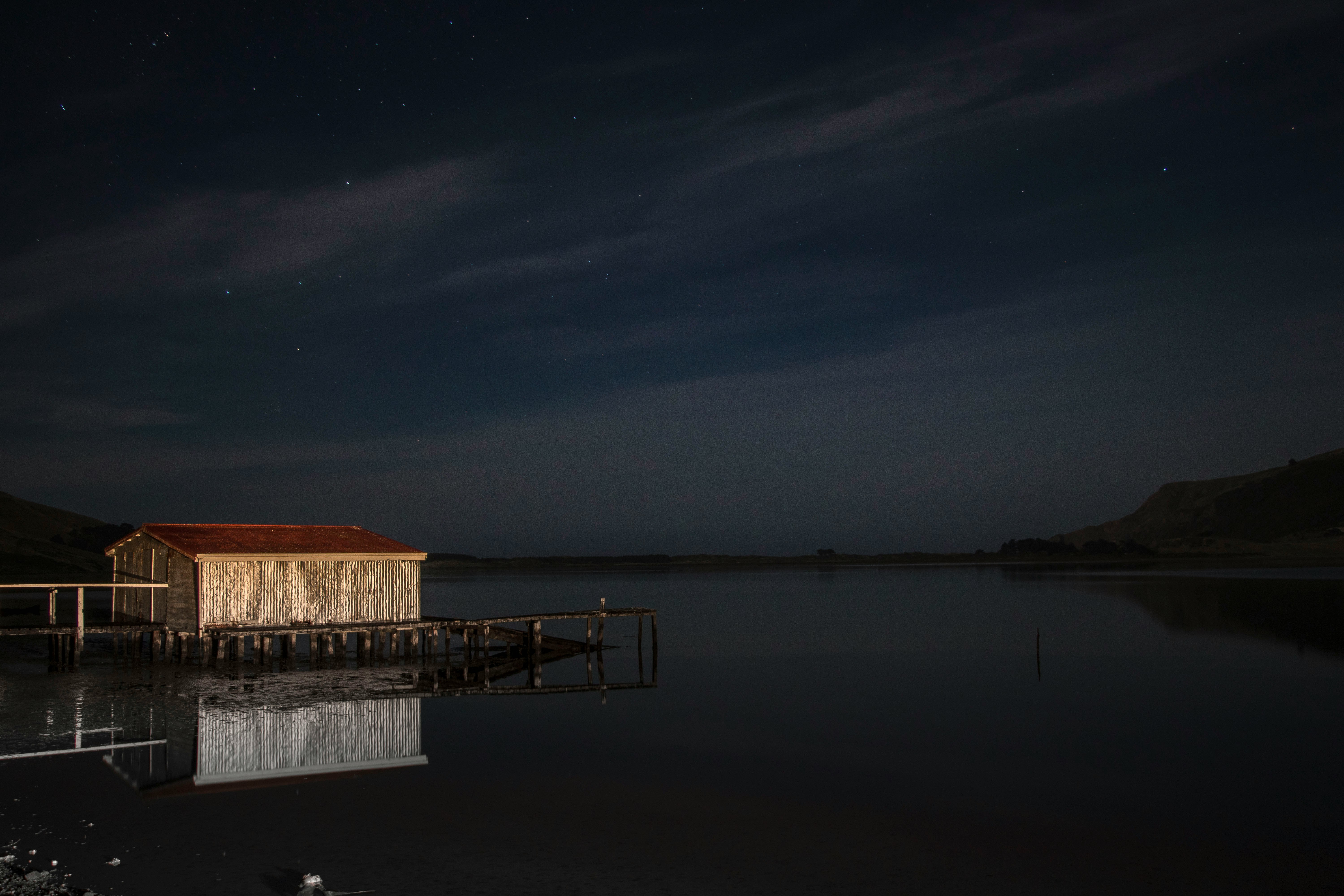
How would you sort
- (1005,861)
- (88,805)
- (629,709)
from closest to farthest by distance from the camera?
(1005,861) < (88,805) < (629,709)

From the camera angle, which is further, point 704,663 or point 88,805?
point 704,663

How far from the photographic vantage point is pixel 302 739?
886 inches

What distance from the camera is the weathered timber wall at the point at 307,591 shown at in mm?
34875

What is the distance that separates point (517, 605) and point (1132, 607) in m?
48.3

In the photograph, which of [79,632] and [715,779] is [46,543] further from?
[715,779]

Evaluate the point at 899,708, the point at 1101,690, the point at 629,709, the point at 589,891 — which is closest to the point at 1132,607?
the point at 1101,690

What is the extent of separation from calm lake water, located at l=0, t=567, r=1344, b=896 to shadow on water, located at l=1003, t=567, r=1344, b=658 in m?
10.1

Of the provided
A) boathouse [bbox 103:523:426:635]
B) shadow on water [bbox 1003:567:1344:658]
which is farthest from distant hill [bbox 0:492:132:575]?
shadow on water [bbox 1003:567:1344:658]

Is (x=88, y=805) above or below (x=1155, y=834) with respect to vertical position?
above

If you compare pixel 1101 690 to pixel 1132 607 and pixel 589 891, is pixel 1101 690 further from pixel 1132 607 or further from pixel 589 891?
pixel 1132 607

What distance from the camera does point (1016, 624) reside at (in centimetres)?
6191

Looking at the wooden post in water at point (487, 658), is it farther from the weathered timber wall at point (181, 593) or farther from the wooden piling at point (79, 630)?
the wooden piling at point (79, 630)

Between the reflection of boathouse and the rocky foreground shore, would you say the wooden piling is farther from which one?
the rocky foreground shore

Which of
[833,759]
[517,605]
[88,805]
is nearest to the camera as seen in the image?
[88,805]
